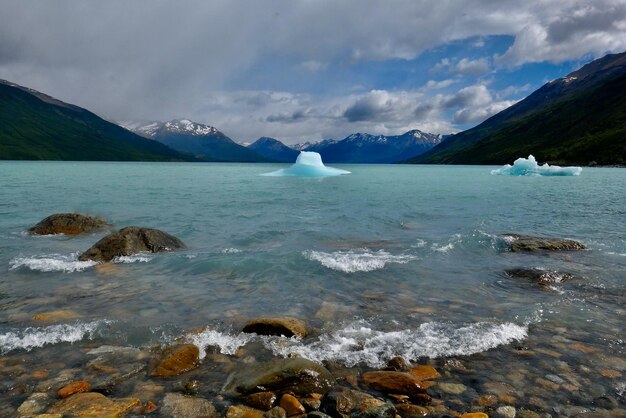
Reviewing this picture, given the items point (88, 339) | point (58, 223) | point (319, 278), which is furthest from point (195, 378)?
point (58, 223)

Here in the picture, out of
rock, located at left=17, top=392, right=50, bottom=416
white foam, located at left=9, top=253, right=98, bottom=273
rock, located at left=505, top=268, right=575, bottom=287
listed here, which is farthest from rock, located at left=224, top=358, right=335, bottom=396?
white foam, located at left=9, top=253, right=98, bottom=273

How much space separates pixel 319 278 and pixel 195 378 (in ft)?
24.1

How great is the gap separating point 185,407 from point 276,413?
4.86ft

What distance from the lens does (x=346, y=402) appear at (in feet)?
20.9

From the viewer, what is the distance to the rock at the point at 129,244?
54.7 feet

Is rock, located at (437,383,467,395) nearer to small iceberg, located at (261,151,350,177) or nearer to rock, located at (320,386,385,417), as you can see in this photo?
rock, located at (320,386,385,417)

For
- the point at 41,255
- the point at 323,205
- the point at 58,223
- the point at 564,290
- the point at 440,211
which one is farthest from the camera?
the point at 323,205

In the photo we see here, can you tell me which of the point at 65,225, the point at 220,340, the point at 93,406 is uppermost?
the point at 65,225

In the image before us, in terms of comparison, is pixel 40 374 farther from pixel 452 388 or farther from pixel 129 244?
pixel 129 244

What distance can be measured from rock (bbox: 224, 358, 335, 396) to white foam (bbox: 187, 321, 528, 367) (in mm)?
993

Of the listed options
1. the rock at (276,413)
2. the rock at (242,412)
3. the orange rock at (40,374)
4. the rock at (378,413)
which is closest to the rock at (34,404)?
the orange rock at (40,374)

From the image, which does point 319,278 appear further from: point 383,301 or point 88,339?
point 88,339

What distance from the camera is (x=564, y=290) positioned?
1255 cm

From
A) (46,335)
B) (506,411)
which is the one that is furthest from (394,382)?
(46,335)
